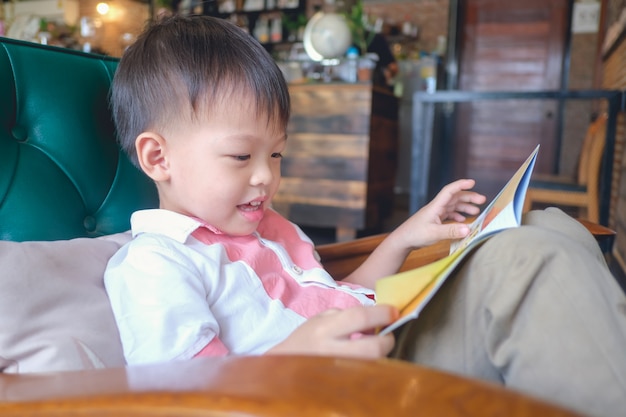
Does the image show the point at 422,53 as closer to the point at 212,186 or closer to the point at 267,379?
the point at 212,186

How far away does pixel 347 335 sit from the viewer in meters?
0.58

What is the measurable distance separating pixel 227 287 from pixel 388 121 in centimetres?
318

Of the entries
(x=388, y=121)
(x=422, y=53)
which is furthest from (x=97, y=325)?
(x=422, y=53)

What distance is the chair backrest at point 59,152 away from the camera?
2.92ft

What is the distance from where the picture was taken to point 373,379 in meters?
0.39

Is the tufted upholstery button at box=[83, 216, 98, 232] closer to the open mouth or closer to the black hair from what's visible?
the black hair

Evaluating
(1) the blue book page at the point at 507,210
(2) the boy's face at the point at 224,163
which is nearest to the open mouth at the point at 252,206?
(2) the boy's face at the point at 224,163

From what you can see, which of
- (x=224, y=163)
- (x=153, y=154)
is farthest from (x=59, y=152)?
(x=224, y=163)

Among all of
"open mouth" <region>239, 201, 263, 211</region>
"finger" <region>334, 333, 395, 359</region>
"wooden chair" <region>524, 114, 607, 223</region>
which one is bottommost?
"wooden chair" <region>524, 114, 607, 223</region>

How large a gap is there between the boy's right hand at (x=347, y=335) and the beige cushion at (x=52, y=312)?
29 centimetres

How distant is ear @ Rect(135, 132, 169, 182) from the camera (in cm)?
86

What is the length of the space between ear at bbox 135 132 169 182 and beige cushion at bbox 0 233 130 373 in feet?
0.57

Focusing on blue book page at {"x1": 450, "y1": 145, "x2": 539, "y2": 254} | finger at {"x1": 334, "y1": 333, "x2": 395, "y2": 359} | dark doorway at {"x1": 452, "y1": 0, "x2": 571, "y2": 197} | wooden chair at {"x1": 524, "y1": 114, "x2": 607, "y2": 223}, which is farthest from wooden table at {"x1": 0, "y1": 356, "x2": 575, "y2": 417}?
dark doorway at {"x1": 452, "y1": 0, "x2": 571, "y2": 197}

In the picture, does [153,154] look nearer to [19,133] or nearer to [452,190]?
[19,133]
